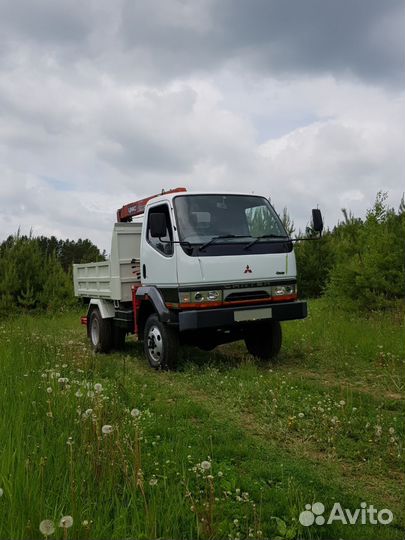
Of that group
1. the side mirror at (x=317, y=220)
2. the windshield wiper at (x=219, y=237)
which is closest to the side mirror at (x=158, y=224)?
the windshield wiper at (x=219, y=237)

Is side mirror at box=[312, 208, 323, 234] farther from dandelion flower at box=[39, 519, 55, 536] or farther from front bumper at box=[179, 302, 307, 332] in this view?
dandelion flower at box=[39, 519, 55, 536]

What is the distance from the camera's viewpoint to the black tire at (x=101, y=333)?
9.28 m

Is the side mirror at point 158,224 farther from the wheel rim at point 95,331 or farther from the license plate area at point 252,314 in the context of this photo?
the wheel rim at point 95,331

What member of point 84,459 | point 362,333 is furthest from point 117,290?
point 84,459

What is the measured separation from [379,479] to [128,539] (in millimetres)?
1998

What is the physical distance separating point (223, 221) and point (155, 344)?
212cm

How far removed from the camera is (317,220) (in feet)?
24.3

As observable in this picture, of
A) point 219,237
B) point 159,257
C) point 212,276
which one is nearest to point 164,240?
point 159,257

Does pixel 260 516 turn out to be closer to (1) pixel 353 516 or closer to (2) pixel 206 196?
(1) pixel 353 516

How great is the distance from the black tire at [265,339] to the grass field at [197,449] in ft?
2.59

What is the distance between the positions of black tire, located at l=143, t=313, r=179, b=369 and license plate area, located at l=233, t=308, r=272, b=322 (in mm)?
1023

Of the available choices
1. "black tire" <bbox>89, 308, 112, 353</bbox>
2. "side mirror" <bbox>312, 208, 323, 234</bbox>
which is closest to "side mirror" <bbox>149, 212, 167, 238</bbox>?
"side mirror" <bbox>312, 208, 323, 234</bbox>

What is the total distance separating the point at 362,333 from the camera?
8719 mm

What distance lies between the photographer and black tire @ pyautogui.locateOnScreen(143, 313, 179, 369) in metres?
7.09
